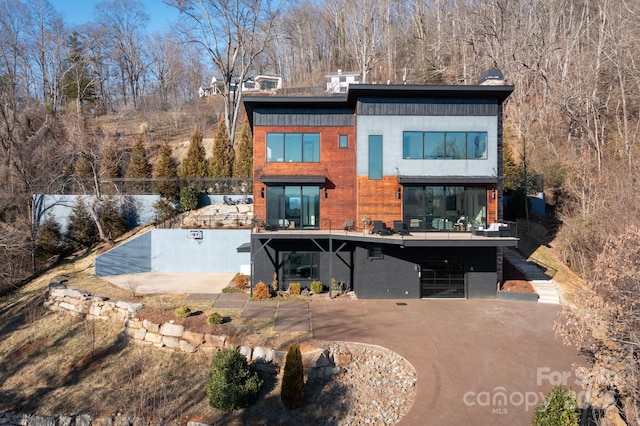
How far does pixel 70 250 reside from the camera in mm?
22672

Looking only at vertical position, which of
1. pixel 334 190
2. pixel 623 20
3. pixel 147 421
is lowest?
pixel 147 421

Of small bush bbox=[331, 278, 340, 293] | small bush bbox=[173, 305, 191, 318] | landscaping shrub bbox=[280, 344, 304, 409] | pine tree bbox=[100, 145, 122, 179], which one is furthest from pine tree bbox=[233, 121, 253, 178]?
landscaping shrub bbox=[280, 344, 304, 409]

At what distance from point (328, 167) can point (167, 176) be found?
15842 millimetres

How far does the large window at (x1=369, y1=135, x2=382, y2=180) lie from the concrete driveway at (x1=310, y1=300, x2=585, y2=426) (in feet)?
18.2

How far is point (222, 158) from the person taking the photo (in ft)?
98.4

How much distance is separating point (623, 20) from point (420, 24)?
23573 mm

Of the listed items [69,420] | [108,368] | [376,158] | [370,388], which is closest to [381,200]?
[376,158]

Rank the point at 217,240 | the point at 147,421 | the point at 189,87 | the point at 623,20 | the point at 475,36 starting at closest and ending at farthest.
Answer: the point at 147,421 < the point at 217,240 < the point at 623,20 < the point at 475,36 < the point at 189,87

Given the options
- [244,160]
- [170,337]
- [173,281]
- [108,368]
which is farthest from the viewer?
[244,160]

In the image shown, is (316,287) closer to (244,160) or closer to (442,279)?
(442,279)

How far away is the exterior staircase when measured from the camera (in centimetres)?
1573

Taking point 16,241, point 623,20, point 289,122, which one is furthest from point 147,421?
point 623,20

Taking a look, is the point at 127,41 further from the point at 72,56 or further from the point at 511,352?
the point at 511,352

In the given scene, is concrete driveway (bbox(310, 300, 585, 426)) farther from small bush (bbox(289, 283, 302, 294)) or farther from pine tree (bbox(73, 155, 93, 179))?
pine tree (bbox(73, 155, 93, 179))
